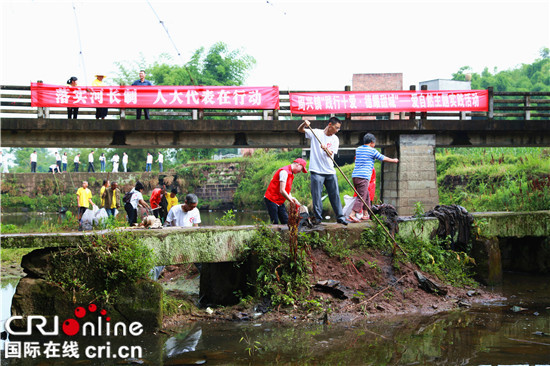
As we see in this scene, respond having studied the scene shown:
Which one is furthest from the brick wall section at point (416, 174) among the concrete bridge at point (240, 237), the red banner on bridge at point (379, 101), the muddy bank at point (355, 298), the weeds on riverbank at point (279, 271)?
the weeds on riverbank at point (279, 271)

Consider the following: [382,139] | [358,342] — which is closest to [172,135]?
[382,139]

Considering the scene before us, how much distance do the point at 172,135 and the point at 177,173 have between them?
25642 mm

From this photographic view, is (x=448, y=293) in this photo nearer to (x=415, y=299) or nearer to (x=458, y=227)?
(x=415, y=299)

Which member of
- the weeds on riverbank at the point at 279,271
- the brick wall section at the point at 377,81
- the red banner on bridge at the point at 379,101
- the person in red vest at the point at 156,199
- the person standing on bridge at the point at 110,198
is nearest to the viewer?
the weeds on riverbank at the point at 279,271

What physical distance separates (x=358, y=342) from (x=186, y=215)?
3616 mm

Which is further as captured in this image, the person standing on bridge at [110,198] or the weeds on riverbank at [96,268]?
the person standing on bridge at [110,198]

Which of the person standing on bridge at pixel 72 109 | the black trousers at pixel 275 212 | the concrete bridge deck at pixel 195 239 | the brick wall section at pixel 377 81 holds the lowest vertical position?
the concrete bridge deck at pixel 195 239

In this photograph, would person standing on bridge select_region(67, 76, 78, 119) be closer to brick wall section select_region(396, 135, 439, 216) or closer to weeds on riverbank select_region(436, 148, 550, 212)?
brick wall section select_region(396, 135, 439, 216)

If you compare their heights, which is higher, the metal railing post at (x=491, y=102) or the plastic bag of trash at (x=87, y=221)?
the metal railing post at (x=491, y=102)

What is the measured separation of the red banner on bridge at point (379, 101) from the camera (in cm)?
1681

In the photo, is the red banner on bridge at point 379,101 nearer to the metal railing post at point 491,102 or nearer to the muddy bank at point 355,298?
the metal railing post at point 491,102

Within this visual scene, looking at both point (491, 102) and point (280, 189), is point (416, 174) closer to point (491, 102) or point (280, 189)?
point (491, 102)

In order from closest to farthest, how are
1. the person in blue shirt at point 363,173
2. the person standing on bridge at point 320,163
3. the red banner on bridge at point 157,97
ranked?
the person standing on bridge at point 320,163, the person in blue shirt at point 363,173, the red banner on bridge at point 157,97

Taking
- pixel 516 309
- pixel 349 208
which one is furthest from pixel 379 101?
pixel 516 309
